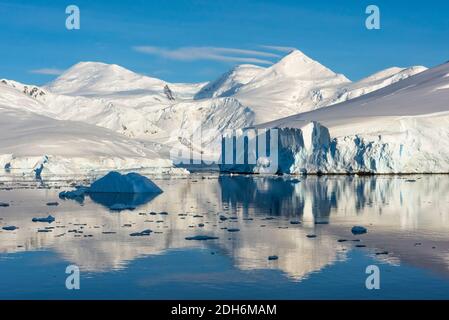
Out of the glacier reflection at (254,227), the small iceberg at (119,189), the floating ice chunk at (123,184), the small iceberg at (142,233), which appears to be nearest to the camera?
the glacier reflection at (254,227)

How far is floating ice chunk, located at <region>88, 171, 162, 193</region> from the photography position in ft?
110

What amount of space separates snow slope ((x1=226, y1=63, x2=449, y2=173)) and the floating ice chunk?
71.0ft

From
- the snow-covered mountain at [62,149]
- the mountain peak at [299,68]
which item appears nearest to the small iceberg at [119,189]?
the snow-covered mountain at [62,149]

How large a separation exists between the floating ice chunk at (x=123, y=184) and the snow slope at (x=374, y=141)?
21.6 m

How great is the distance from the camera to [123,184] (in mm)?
33812

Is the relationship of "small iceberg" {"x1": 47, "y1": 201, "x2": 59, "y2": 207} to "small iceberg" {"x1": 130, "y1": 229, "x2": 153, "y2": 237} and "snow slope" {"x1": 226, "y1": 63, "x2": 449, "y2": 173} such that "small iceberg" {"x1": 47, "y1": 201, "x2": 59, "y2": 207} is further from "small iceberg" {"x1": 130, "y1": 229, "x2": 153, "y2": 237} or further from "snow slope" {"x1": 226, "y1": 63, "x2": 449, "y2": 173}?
"snow slope" {"x1": 226, "y1": 63, "x2": 449, "y2": 173}

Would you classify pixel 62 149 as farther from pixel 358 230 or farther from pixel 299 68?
pixel 299 68

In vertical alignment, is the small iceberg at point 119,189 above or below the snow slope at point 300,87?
below

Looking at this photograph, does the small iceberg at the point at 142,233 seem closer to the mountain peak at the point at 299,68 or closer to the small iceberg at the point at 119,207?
the small iceberg at the point at 119,207

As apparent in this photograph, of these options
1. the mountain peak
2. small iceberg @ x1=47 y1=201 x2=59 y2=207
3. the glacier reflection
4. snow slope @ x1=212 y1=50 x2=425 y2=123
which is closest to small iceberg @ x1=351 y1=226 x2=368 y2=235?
the glacier reflection

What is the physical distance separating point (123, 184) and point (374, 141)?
76.2ft

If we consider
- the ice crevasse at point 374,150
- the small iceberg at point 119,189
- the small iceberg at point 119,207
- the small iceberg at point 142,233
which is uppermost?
the ice crevasse at point 374,150

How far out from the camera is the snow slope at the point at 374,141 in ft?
166

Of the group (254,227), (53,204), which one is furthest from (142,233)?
(53,204)
